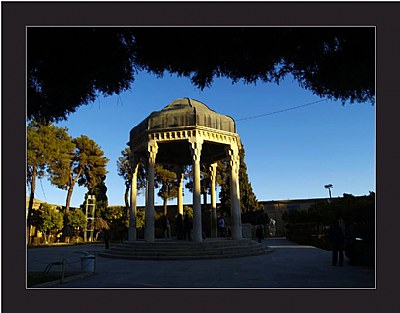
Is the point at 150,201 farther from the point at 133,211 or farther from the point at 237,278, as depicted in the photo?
the point at 237,278

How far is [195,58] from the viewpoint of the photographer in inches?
282

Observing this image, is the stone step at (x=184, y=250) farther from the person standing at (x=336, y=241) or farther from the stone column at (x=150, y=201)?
the person standing at (x=336, y=241)

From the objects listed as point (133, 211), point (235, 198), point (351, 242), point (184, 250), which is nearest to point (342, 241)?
point (351, 242)

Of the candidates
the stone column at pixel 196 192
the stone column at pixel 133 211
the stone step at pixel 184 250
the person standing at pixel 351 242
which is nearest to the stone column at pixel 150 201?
the stone step at pixel 184 250

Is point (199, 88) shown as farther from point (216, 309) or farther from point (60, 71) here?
point (216, 309)

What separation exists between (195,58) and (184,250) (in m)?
9.48

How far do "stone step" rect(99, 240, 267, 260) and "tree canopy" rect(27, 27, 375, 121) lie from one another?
837 centimetres

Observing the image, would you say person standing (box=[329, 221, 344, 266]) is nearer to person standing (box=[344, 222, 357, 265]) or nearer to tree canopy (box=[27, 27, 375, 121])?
person standing (box=[344, 222, 357, 265])

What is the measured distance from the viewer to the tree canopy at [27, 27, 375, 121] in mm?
6492

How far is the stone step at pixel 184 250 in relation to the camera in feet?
46.3

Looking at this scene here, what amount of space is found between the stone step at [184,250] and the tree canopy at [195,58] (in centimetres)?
837

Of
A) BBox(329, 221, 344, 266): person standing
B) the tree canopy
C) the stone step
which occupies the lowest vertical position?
the stone step

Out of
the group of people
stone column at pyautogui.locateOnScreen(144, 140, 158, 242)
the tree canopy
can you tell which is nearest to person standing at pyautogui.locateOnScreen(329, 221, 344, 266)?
the group of people
